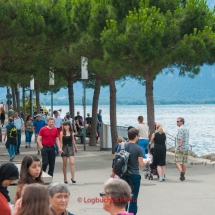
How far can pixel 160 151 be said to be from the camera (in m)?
16.9

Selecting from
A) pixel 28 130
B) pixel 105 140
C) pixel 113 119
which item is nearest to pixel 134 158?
pixel 113 119

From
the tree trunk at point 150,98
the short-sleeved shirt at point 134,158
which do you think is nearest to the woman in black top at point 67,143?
the short-sleeved shirt at point 134,158

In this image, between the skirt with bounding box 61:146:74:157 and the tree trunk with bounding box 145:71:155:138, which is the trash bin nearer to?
the tree trunk with bounding box 145:71:155:138

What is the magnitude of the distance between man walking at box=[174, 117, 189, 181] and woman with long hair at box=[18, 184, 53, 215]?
1158cm

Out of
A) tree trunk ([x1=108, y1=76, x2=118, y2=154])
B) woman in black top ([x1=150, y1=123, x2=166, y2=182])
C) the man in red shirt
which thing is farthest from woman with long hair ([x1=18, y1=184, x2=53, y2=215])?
tree trunk ([x1=108, y1=76, x2=118, y2=154])

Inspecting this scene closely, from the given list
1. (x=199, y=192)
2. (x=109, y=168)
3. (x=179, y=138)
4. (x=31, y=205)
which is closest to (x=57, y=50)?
(x=109, y=168)

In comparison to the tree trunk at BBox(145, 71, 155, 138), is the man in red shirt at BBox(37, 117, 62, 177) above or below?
below

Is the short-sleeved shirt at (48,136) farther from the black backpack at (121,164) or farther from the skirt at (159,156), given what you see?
the black backpack at (121,164)

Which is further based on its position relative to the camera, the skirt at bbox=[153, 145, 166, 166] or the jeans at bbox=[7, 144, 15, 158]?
the jeans at bbox=[7, 144, 15, 158]

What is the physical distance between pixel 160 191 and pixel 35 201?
9.85m

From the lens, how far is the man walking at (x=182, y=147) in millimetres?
16859

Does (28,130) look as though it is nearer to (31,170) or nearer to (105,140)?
(105,140)

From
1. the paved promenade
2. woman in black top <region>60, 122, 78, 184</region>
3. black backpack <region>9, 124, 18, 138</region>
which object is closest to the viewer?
the paved promenade

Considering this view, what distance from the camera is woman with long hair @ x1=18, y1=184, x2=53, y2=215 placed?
512 centimetres
